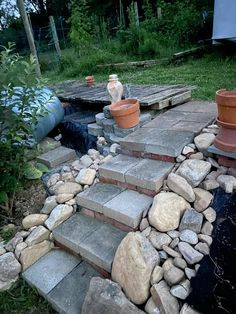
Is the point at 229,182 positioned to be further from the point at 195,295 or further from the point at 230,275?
the point at 195,295

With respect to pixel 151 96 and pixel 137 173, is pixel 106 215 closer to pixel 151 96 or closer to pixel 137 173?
pixel 137 173

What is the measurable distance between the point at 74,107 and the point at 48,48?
257 inches

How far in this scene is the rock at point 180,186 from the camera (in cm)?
170

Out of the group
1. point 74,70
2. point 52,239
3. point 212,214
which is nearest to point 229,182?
point 212,214

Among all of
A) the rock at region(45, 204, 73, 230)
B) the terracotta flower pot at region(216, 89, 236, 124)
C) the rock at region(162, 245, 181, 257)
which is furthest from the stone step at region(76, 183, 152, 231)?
the terracotta flower pot at region(216, 89, 236, 124)

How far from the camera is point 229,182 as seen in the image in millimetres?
1694

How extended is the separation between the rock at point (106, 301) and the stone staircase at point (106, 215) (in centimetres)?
17

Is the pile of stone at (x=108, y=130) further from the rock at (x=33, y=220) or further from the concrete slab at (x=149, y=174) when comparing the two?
the rock at (x=33, y=220)

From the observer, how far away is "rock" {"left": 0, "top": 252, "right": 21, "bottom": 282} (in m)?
1.79

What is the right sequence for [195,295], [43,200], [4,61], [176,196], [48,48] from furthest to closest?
[48,48]
[43,200]
[4,61]
[176,196]
[195,295]

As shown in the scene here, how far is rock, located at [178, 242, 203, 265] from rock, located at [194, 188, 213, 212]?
280mm

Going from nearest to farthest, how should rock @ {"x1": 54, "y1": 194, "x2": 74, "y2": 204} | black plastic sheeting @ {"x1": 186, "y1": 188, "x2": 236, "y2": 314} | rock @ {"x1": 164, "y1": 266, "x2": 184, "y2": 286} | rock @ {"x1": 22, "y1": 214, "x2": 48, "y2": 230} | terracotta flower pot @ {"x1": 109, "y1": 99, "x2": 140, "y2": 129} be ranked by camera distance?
black plastic sheeting @ {"x1": 186, "y1": 188, "x2": 236, "y2": 314}, rock @ {"x1": 164, "y1": 266, "x2": 184, "y2": 286}, rock @ {"x1": 22, "y1": 214, "x2": 48, "y2": 230}, rock @ {"x1": 54, "y1": 194, "x2": 74, "y2": 204}, terracotta flower pot @ {"x1": 109, "y1": 99, "x2": 140, "y2": 129}

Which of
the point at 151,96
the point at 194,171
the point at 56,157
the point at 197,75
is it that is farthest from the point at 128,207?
the point at 197,75

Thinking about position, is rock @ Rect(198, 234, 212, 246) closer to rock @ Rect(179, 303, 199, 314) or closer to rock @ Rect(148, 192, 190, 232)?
rock @ Rect(148, 192, 190, 232)
